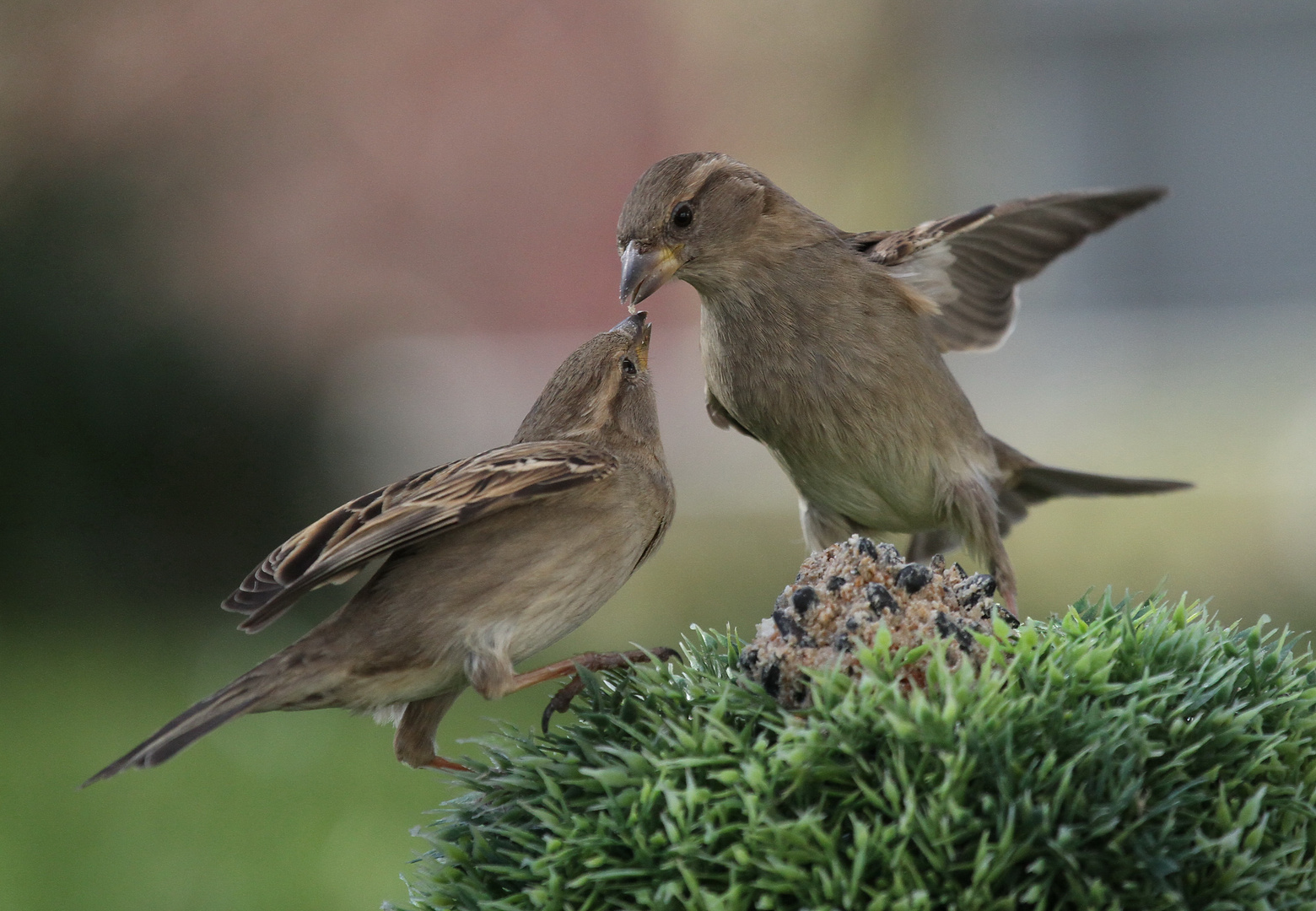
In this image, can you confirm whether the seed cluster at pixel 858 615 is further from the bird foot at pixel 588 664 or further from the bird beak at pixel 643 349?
the bird beak at pixel 643 349

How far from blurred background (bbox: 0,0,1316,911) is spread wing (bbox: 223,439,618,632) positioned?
1.77 m

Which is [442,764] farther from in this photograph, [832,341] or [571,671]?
[832,341]

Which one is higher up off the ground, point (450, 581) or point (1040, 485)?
point (1040, 485)

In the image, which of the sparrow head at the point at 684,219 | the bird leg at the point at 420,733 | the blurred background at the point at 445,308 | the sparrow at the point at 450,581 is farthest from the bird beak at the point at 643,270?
the blurred background at the point at 445,308

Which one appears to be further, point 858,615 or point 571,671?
point 571,671

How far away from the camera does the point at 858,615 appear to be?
2.40 m

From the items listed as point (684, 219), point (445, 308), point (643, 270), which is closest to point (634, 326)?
point (643, 270)

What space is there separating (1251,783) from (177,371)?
625cm

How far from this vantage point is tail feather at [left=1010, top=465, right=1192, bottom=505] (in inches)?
166

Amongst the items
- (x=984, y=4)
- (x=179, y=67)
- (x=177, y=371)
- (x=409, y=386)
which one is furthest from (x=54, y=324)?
(x=984, y=4)

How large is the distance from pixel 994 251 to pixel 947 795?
2.58 metres

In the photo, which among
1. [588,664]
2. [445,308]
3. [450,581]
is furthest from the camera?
[445,308]

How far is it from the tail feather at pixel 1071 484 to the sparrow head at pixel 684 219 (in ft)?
4.57

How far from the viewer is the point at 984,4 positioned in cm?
1165
